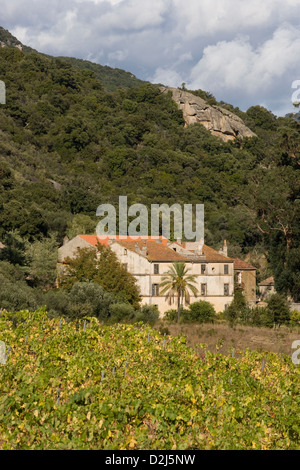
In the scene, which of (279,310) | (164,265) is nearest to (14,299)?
(164,265)

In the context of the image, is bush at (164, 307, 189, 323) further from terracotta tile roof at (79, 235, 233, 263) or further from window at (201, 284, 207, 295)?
terracotta tile roof at (79, 235, 233, 263)

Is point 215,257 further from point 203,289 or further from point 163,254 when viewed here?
point 163,254

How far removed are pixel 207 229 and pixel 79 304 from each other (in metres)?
35.7

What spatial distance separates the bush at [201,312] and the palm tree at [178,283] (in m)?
0.97

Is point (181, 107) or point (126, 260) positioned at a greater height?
point (181, 107)

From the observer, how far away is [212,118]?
386ft

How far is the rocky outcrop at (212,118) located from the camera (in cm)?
11506

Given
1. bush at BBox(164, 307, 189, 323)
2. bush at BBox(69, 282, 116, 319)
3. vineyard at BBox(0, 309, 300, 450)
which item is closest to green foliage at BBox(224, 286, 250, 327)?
bush at BBox(164, 307, 189, 323)

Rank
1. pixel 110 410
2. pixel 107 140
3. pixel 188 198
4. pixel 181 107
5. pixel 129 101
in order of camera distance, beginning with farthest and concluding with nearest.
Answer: pixel 181 107
pixel 129 101
pixel 107 140
pixel 188 198
pixel 110 410

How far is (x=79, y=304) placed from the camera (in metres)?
35.3

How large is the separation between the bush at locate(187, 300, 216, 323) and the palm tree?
97 cm

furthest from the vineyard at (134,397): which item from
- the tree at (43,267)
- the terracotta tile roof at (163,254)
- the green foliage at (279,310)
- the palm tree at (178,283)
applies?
the tree at (43,267)
